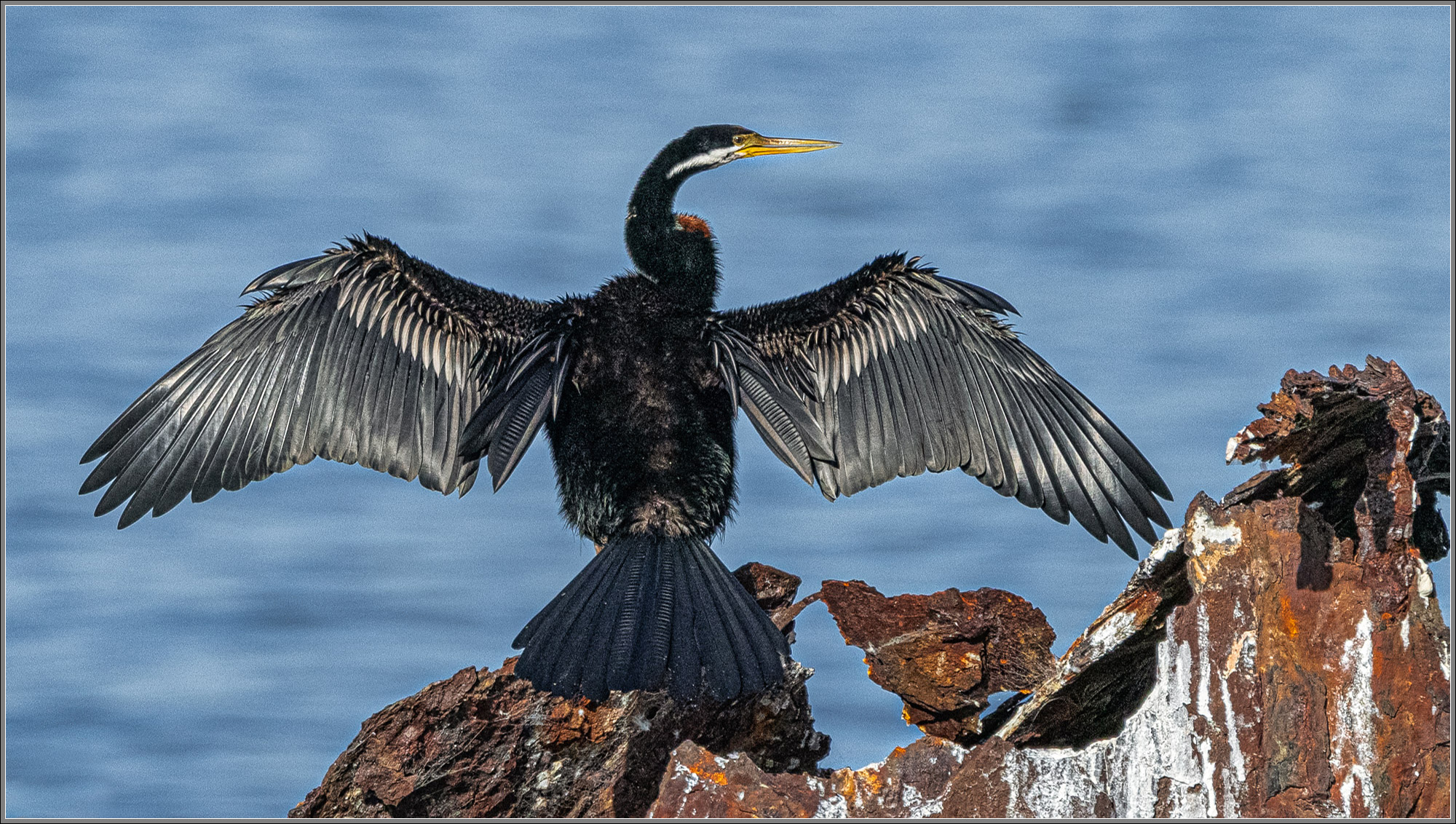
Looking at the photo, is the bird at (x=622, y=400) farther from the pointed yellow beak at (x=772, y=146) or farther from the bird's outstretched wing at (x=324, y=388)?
the pointed yellow beak at (x=772, y=146)

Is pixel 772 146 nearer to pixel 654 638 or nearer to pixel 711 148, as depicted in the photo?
pixel 711 148

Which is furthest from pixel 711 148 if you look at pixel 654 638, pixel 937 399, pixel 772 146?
pixel 654 638

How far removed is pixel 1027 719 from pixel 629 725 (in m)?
1.02

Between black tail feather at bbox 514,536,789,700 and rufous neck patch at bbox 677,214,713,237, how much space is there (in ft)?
5.46

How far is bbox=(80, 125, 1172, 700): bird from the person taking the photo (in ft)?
15.6

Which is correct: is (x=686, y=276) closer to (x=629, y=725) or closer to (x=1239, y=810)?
(x=629, y=725)

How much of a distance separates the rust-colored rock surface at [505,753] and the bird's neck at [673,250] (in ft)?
6.46

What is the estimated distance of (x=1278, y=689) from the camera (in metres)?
2.83

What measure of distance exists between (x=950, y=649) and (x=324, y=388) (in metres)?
2.32

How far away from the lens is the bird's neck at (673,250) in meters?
5.39

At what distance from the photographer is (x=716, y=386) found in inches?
195

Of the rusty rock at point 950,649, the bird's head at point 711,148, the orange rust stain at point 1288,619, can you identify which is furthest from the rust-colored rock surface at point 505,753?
the bird's head at point 711,148

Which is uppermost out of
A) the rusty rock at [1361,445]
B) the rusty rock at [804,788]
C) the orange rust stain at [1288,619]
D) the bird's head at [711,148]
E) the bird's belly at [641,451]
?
the bird's head at [711,148]

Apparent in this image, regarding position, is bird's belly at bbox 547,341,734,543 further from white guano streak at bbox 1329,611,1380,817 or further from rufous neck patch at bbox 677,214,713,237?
white guano streak at bbox 1329,611,1380,817
